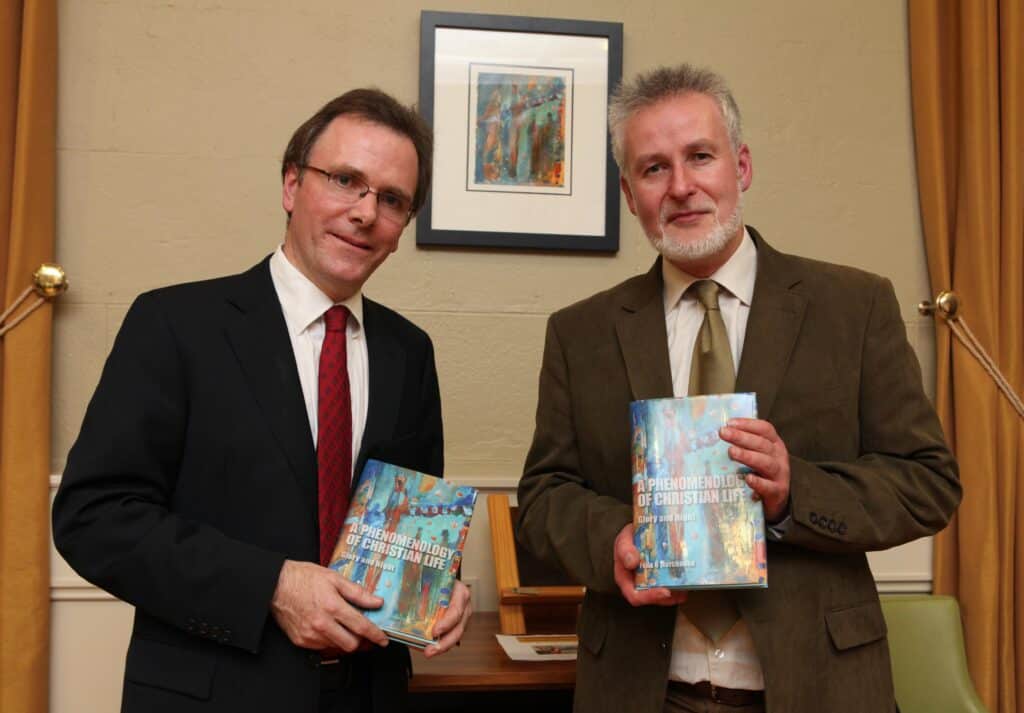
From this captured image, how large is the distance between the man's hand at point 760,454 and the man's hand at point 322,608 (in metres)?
0.65

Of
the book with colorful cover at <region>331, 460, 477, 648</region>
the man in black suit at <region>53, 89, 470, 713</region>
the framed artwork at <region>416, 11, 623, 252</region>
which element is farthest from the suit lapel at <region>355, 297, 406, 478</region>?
the framed artwork at <region>416, 11, 623, 252</region>

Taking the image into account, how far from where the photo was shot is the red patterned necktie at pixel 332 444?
67.2 inches

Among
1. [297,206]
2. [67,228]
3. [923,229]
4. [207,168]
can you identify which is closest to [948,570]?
[923,229]

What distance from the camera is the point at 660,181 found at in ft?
6.30

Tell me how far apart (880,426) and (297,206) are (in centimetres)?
120

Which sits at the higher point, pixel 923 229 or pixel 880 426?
pixel 923 229

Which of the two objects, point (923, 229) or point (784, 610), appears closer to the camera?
point (784, 610)

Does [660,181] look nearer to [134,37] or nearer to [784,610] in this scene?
[784,610]

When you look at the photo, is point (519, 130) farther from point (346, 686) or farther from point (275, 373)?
point (346, 686)

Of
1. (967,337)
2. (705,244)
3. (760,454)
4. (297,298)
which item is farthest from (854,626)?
(967,337)

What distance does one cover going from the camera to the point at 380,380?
6.23 feet

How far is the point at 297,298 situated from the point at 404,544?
544 millimetres

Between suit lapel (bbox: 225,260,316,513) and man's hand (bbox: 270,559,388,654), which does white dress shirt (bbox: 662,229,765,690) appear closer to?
man's hand (bbox: 270,559,388,654)

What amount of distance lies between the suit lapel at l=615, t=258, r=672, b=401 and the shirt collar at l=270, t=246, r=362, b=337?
56cm
